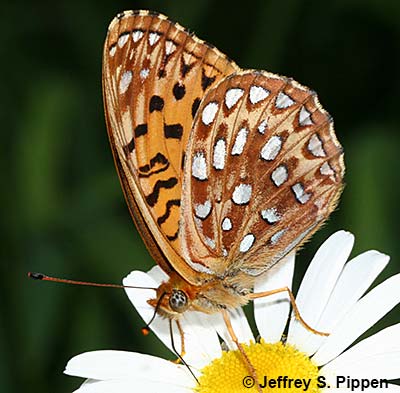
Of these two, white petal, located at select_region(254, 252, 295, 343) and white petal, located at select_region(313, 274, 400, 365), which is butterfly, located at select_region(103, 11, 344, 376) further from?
white petal, located at select_region(313, 274, 400, 365)

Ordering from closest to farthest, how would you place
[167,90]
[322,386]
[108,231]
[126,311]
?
[322,386] → [167,90] → [126,311] → [108,231]

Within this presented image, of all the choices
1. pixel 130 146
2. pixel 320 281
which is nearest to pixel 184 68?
pixel 130 146

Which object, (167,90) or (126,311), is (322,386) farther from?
(126,311)

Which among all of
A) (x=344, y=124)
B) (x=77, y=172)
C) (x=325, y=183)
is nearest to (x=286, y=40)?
(x=344, y=124)

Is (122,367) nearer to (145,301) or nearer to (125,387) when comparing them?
(125,387)

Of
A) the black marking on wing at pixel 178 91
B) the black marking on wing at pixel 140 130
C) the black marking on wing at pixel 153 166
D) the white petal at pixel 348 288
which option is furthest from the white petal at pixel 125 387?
the black marking on wing at pixel 178 91
